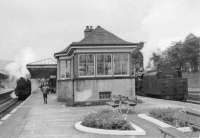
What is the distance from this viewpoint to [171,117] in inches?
483

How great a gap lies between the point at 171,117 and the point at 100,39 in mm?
10220

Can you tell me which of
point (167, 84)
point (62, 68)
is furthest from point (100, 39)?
point (167, 84)

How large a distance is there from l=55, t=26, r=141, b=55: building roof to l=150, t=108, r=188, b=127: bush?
7.47 meters

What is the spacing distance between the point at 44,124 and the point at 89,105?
736 cm

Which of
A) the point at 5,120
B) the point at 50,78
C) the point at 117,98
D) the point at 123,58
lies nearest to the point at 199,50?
the point at 50,78

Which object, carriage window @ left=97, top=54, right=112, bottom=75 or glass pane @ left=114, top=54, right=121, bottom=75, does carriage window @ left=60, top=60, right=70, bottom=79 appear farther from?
glass pane @ left=114, top=54, right=121, bottom=75

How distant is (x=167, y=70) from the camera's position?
29797mm

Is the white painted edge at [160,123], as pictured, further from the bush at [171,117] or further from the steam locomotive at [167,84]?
the steam locomotive at [167,84]

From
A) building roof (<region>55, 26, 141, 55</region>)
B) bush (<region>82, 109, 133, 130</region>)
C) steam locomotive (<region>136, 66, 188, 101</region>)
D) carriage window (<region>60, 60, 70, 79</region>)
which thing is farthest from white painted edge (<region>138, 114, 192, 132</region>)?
steam locomotive (<region>136, 66, 188, 101</region>)

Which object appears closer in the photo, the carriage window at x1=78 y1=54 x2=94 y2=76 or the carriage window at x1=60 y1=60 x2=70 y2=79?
the carriage window at x1=78 y1=54 x2=94 y2=76

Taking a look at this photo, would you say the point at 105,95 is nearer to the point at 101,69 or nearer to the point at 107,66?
the point at 101,69

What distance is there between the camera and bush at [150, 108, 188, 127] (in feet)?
37.4

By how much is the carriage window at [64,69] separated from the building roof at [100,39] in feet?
11.1

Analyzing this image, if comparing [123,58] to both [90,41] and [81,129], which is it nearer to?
[90,41]
